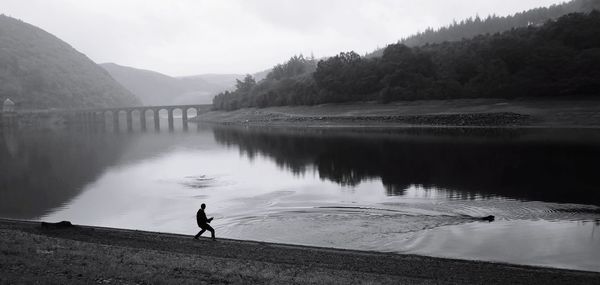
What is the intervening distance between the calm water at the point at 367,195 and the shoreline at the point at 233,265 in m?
2.61

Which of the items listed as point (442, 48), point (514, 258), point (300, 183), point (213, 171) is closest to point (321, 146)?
point (213, 171)

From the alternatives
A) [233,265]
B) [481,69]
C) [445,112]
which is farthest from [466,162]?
[481,69]

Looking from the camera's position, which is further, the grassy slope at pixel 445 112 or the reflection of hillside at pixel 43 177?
the grassy slope at pixel 445 112

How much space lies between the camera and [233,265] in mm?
15445

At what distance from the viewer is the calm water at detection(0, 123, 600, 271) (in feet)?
69.6

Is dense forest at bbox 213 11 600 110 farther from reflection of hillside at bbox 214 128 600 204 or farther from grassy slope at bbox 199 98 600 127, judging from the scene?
reflection of hillside at bbox 214 128 600 204

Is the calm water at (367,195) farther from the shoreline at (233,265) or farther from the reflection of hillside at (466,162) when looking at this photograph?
the shoreline at (233,265)

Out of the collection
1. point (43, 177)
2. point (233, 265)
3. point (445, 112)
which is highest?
point (445, 112)

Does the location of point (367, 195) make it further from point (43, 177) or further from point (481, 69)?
point (481, 69)

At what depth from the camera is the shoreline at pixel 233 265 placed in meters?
13.4

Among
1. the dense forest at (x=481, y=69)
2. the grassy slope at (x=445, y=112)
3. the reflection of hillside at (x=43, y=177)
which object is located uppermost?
the dense forest at (x=481, y=69)

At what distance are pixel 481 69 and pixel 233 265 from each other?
94533 mm

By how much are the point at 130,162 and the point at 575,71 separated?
73478mm

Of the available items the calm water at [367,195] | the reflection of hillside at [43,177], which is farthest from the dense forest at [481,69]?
the reflection of hillside at [43,177]
